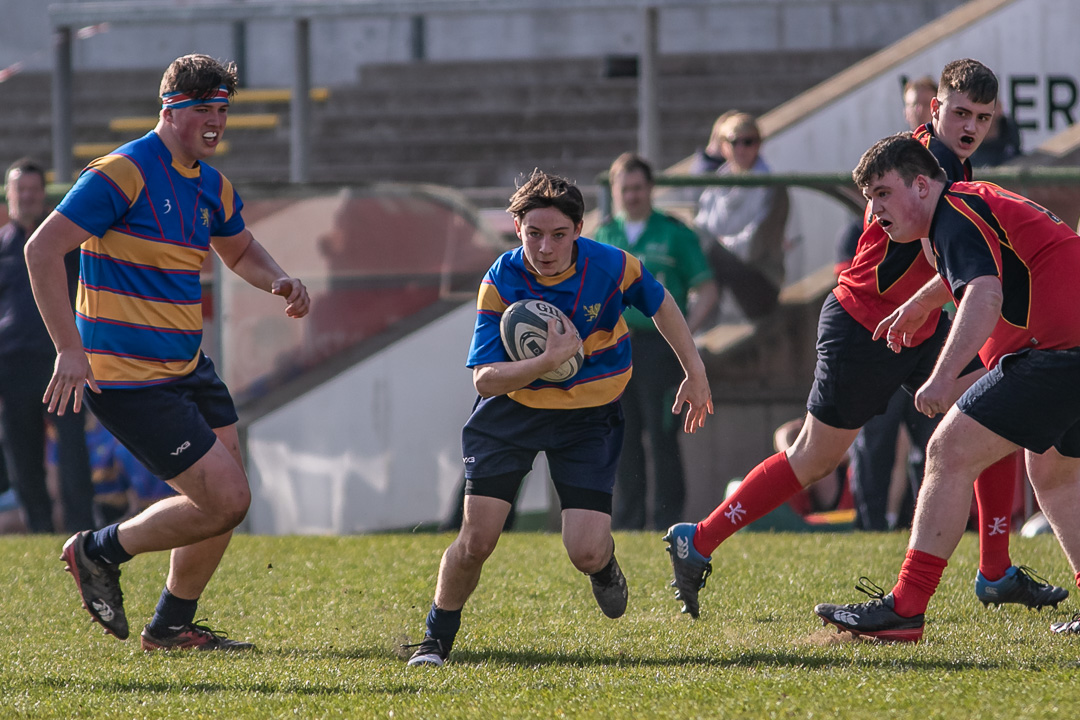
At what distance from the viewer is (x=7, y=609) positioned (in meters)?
5.91

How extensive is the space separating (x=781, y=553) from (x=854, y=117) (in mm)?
5320

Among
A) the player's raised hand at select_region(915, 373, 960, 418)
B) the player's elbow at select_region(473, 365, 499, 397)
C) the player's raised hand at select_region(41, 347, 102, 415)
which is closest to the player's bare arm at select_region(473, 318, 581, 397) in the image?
the player's elbow at select_region(473, 365, 499, 397)

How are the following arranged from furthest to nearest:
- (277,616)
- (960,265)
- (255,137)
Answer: (255,137)
(277,616)
(960,265)

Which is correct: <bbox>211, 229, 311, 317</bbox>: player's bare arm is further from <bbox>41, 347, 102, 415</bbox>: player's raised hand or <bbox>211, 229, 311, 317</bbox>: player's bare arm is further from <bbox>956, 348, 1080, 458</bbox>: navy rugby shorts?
<bbox>956, 348, 1080, 458</bbox>: navy rugby shorts

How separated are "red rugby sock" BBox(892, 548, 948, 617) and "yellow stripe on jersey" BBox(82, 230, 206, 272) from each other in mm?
2829

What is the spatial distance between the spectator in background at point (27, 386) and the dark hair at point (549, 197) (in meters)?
4.89

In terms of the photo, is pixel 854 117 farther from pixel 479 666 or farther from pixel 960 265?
pixel 479 666

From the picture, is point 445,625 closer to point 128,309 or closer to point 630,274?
point 630,274

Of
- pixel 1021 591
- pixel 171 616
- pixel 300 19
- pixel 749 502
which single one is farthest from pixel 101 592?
pixel 300 19

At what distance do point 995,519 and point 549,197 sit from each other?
2.32 metres

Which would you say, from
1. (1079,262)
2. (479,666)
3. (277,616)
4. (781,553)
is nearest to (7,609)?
(277,616)

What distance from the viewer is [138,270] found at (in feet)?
Answer: 16.0

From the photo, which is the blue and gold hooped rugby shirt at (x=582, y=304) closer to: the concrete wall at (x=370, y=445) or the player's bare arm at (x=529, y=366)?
the player's bare arm at (x=529, y=366)

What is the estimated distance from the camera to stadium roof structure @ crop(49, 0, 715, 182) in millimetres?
9430
